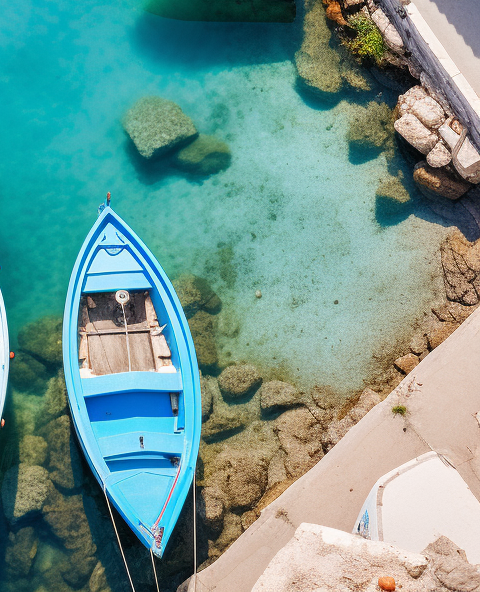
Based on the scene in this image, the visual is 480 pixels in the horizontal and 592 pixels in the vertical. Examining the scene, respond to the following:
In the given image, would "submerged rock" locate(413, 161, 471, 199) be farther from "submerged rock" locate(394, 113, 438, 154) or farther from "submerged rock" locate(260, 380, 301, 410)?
"submerged rock" locate(260, 380, 301, 410)

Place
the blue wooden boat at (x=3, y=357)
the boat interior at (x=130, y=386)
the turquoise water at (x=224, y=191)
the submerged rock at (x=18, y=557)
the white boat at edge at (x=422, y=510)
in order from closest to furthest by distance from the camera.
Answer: the white boat at edge at (x=422, y=510) < the blue wooden boat at (x=3, y=357) < the boat interior at (x=130, y=386) < the submerged rock at (x=18, y=557) < the turquoise water at (x=224, y=191)

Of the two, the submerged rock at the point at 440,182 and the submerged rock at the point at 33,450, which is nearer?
the submerged rock at the point at 33,450

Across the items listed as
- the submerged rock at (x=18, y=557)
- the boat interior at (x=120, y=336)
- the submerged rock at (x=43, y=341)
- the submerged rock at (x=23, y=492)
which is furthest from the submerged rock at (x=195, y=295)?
the submerged rock at (x=18, y=557)

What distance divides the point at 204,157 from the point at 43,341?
16.5 feet

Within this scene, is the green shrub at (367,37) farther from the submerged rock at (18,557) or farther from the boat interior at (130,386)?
the submerged rock at (18,557)

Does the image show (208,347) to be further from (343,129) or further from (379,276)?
(343,129)

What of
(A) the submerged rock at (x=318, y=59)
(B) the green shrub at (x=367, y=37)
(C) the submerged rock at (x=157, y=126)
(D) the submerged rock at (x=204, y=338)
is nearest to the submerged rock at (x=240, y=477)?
(D) the submerged rock at (x=204, y=338)

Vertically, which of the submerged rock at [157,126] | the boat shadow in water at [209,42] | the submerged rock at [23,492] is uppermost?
the boat shadow in water at [209,42]

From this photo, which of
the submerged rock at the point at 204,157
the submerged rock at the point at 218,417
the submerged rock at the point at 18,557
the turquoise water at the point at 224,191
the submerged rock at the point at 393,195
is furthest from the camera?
the submerged rock at the point at 204,157

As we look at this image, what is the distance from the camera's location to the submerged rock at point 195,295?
10727 millimetres

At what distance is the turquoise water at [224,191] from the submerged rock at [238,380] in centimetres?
33

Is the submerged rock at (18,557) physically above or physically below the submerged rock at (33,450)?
below

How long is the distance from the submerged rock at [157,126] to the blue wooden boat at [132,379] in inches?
79.6

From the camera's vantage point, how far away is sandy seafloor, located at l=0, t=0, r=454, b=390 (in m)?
10.9
